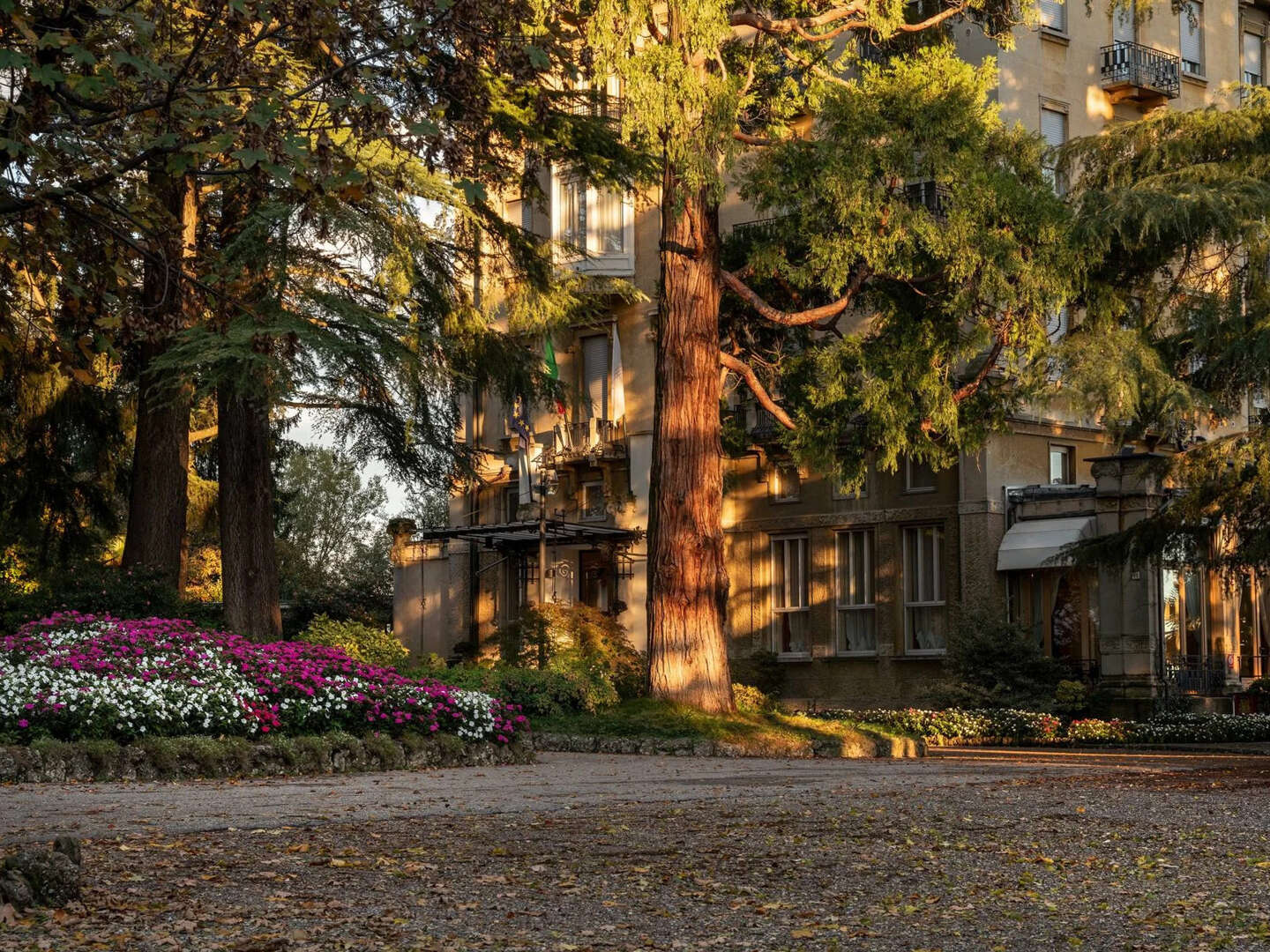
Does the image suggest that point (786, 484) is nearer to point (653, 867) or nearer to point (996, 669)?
point (996, 669)

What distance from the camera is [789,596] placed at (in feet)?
117

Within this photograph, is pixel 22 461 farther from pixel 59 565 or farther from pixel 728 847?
pixel 728 847

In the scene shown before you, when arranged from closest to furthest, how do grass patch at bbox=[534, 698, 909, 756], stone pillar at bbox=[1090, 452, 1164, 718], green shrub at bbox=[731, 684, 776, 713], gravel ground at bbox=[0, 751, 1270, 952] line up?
gravel ground at bbox=[0, 751, 1270, 952], grass patch at bbox=[534, 698, 909, 756], green shrub at bbox=[731, 684, 776, 713], stone pillar at bbox=[1090, 452, 1164, 718]

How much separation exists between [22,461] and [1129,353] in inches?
666

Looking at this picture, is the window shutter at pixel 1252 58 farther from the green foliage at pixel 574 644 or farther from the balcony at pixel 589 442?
the green foliage at pixel 574 644

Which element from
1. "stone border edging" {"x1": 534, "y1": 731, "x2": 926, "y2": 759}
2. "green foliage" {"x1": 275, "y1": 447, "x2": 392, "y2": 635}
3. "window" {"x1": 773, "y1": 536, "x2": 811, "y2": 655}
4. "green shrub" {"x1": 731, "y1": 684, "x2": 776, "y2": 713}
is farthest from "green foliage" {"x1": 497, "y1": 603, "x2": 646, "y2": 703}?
"green foliage" {"x1": 275, "y1": 447, "x2": 392, "y2": 635}

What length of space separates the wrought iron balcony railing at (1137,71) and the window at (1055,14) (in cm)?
121

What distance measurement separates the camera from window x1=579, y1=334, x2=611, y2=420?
1505 inches

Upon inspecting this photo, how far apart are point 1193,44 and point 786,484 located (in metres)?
13.7

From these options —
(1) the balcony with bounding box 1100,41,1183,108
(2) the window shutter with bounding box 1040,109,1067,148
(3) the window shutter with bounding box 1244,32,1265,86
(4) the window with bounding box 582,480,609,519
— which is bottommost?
(4) the window with bounding box 582,480,609,519

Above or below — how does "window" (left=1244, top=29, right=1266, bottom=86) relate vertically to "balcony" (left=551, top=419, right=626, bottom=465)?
above

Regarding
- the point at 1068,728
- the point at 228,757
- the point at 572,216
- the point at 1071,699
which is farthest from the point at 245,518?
the point at 572,216

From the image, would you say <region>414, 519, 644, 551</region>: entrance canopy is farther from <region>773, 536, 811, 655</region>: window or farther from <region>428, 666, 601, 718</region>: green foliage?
<region>428, 666, 601, 718</region>: green foliage

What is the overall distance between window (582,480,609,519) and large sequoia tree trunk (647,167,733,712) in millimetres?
16007
